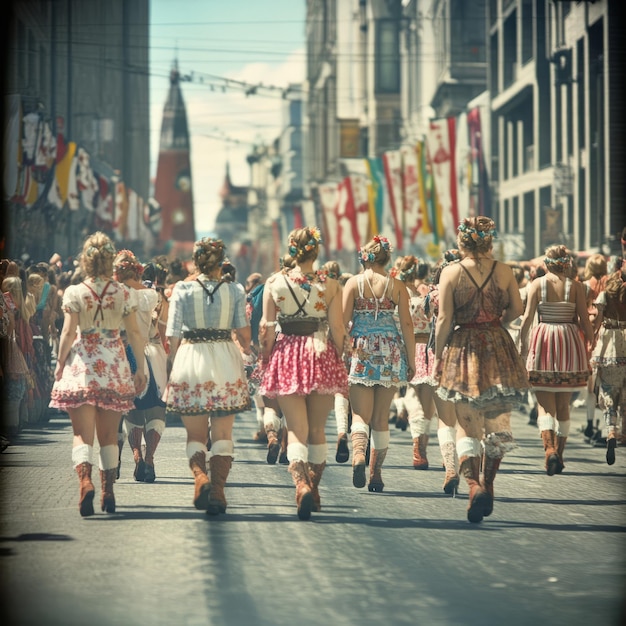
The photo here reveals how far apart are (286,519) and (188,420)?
1.02 m

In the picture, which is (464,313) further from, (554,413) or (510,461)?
(510,461)

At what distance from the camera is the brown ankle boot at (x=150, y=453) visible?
36.6ft

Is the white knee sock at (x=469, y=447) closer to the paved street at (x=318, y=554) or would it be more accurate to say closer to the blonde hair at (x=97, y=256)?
the paved street at (x=318, y=554)

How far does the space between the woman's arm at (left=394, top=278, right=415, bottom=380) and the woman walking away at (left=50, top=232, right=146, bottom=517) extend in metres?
2.25

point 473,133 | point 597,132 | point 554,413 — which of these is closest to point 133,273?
point 554,413

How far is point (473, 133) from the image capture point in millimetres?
44750

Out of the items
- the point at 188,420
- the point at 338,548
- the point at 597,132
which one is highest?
the point at 597,132

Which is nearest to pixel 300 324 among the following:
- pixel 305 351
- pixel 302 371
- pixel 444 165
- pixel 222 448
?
pixel 305 351

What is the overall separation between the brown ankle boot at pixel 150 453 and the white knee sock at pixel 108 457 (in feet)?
5.50

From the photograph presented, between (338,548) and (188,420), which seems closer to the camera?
(338,548)

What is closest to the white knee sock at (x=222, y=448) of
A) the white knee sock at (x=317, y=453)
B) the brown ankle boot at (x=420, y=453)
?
the white knee sock at (x=317, y=453)

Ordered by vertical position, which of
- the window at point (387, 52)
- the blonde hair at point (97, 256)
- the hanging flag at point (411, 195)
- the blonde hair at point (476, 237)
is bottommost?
the blonde hair at point (97, 256)

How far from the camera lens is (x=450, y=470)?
10438 millimetres

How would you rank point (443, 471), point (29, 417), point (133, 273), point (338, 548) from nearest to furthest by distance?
point (338, 548) < point (133, 273) < point (443, 471) < point (29, 417)
